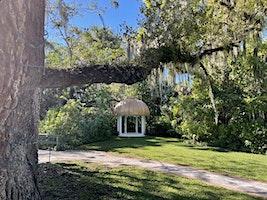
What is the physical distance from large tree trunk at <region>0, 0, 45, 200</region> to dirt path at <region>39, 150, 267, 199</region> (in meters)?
5.63

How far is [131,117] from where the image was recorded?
2456cm

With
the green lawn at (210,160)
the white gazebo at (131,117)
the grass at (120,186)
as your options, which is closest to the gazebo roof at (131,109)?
the white gazebo at (131,117)

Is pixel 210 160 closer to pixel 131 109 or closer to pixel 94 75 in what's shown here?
pixel 94 75

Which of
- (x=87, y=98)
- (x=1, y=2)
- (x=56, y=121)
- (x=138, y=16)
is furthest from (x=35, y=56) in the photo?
(x=87, y=98)

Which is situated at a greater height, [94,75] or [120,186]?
[94,75]

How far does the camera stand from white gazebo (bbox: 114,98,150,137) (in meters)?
23.7

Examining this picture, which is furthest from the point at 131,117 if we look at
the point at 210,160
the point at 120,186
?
the point at 120,186

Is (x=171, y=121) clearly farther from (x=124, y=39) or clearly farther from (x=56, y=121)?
(x=124, y=39)

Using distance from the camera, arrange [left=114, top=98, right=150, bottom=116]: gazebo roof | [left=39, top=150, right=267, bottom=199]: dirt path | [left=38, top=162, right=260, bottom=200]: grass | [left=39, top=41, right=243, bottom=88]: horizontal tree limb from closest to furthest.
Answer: [left=38, top=162, right=260, bottom=200]: grass, [left=39, top=41, right=243, bottom=88]: horizontal tree limb, [left=39, top=150, right=267, bottom=199]: dirt path, [left=114, top=98, right=150, bottom=116]: gazebo roof

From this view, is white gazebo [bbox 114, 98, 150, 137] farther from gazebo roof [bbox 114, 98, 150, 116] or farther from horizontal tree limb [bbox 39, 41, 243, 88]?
horizontal tree limb [bbox 39, 41, 243, 88]

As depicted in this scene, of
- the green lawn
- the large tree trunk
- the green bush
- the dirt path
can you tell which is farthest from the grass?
the green bush

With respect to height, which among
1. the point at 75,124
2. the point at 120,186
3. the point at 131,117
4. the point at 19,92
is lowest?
the point at 120,186

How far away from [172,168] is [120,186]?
3407mm

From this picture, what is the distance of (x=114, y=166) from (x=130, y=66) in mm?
4802
